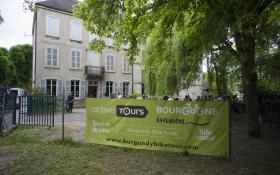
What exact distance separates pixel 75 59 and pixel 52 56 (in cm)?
314

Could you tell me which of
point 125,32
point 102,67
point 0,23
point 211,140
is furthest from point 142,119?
point 102,67

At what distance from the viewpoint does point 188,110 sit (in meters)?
6.43

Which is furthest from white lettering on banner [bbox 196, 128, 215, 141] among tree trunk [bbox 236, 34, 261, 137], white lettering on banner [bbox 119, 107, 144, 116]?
tree trunk [bbox 236, 34, 261, 137]

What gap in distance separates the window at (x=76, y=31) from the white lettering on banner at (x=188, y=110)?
2686 centimetres

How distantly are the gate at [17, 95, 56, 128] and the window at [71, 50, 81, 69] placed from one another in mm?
20759

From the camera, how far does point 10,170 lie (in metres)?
5.18

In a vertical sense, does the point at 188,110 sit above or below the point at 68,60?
below

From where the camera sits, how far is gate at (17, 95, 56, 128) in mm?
9867

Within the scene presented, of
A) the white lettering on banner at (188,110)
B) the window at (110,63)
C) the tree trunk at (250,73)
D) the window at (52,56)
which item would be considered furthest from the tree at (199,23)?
the window at (110,63)

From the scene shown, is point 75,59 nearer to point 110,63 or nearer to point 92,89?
point 92,89

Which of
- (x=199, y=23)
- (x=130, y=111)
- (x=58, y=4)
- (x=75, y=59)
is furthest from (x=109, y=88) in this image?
(x=130, y=111)

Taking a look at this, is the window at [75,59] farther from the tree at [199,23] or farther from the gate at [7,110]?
the tree at [199,23]

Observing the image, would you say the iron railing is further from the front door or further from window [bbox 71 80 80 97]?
window [bbox 71 80 80 97]

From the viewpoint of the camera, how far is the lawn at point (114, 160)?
531 centimetres
